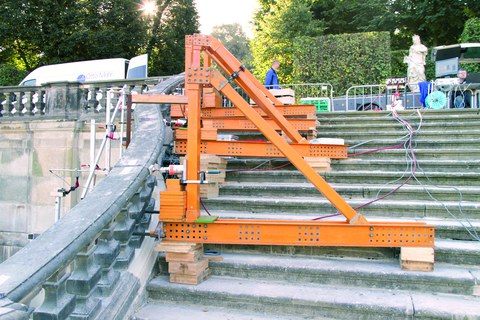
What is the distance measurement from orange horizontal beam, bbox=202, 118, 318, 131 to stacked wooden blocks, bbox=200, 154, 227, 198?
125 cm

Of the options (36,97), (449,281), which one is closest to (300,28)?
(36,97)

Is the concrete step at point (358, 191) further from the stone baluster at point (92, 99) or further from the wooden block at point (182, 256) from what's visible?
the stone baluster at point (92, 99)

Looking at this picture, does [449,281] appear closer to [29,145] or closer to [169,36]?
Answer: [29,145]

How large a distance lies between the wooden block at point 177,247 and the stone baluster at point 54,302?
3.50ft

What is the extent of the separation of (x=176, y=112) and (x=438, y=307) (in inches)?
178

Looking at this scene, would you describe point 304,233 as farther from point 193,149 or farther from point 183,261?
point 193,149

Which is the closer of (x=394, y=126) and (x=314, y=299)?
(x=314, y=299)

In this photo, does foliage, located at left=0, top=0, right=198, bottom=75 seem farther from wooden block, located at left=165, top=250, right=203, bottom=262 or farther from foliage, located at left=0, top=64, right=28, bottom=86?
wooden block, located at left=165, top=250, right=203, bottom=262

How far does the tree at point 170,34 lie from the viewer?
2736 cm

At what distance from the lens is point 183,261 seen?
12.4 ft

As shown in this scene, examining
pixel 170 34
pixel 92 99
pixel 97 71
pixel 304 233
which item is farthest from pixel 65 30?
pixel 304 233

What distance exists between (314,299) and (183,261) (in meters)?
1.17

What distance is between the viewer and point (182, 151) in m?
5.64

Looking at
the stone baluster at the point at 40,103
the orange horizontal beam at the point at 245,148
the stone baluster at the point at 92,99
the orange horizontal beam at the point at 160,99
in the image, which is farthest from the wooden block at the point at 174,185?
the stone baluster at the point at 40,103
